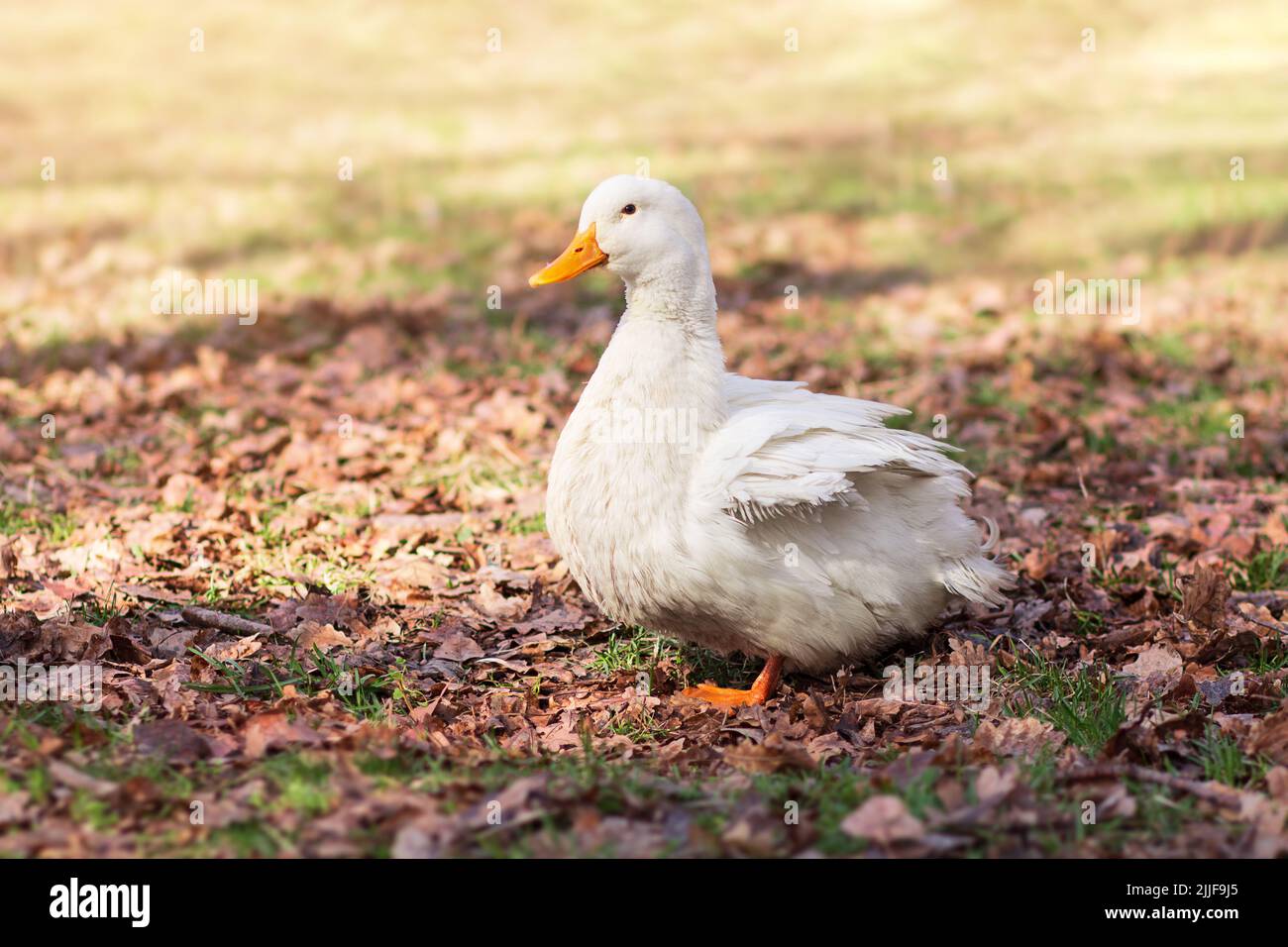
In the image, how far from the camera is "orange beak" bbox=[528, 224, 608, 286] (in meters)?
4.72

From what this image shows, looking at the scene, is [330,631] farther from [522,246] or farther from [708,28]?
[708,28]

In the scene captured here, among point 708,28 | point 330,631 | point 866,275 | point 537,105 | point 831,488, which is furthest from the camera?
point 708,28

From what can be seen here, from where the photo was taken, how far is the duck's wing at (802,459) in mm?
4276

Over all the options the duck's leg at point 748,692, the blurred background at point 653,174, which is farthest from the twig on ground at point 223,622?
the blurred background at point 653,174

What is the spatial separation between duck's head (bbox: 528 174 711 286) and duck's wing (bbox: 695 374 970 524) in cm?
55

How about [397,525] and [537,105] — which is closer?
[397,525]

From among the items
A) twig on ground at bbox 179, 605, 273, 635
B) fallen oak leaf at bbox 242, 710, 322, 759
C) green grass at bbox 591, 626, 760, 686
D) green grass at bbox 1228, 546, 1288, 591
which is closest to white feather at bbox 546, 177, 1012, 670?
green grass at bbox 591, 626, 760, 686

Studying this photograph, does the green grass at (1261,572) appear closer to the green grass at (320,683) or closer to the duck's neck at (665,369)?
the duck's neck at (665,369)

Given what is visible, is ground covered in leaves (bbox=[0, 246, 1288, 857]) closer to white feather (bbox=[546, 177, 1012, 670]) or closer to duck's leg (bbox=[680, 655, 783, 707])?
duck's leg (bbox=[680, 655, 783, 707])

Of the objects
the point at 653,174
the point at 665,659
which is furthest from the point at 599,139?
the point at 665,659

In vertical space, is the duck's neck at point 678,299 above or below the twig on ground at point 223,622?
above
